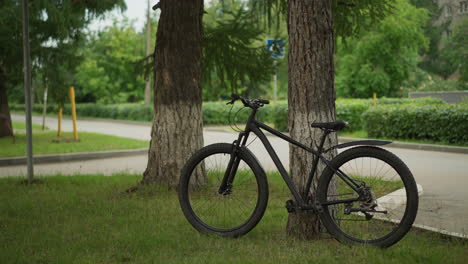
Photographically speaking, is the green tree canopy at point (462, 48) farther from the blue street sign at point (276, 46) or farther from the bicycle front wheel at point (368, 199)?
the bicycle front wheel at point (368, 199)

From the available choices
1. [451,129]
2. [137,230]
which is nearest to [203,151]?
[137,230]

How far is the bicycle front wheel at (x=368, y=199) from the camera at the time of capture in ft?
12.2

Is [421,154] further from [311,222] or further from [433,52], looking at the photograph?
[433,52]

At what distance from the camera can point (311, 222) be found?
4.35m

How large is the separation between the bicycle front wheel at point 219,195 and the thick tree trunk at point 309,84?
423 mm

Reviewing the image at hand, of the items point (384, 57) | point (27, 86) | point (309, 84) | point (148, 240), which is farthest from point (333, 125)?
point (384, 57)

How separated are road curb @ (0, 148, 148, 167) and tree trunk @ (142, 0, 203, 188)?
5.35 metres

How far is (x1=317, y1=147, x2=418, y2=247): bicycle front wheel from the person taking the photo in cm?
373

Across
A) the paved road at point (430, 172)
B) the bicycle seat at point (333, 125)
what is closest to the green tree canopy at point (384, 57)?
the paved road at point (430, 172)

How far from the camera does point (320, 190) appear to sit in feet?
13.3

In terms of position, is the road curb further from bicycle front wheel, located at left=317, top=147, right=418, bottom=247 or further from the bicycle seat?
the bicycle seat

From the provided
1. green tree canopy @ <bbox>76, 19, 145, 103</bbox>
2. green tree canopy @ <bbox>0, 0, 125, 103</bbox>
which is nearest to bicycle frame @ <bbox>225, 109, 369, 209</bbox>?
green tree canopy @ <bbox>0, 0, 125, 103</bbox>

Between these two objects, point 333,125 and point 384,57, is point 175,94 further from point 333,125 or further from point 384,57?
point 384,57

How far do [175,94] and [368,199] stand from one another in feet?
12.0
